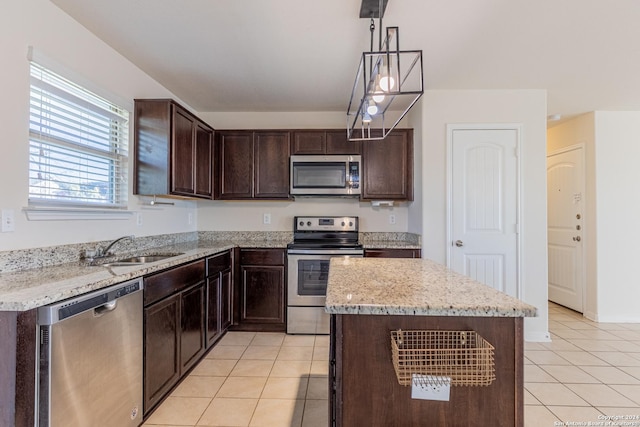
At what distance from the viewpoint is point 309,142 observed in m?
3.38

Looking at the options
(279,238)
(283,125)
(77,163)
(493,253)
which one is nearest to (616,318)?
(493,253)

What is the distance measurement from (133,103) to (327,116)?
6.66ft

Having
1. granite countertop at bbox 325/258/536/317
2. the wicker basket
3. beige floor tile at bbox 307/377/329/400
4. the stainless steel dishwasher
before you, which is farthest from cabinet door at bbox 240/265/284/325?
the wicker basket

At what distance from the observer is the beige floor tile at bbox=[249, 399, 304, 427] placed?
1.78 m

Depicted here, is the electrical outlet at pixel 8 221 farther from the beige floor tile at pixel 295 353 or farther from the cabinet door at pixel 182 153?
the beige floor tile at pixel 295 353

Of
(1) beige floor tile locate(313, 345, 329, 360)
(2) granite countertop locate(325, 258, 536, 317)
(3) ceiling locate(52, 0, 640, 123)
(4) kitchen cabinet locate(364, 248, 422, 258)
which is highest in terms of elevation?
(3) ceiling locate(52, 0, 640, 123)

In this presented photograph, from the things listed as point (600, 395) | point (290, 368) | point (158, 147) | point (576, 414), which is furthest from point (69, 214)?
point (600, 395)

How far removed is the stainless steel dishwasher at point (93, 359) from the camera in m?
1.18

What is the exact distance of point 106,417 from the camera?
1442 millimetres

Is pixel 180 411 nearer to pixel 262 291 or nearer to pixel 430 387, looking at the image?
pixel 262 291

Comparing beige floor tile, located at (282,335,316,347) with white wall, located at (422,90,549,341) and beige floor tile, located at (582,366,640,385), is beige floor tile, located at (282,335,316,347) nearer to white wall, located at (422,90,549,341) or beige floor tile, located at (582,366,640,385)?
white wall, located at (422,90,549,341)

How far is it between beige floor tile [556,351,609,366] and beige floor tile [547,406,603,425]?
2.36 ft

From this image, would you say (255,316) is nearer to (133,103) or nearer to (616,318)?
(133,103)

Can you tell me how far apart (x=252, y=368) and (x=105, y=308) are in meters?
1.33
